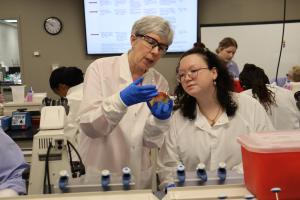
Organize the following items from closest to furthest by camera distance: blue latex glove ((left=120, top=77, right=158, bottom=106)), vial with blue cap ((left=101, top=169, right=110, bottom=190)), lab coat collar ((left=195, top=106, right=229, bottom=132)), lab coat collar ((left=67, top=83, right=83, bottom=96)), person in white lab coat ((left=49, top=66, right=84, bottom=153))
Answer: vial with blue cap ((left=101, top=169, right=110, bottom=190)), blue latex glove ((left=120, top=77, right=158, bottom=106)), lab coat collar ((left=195, top=106, right=229, bottom=132)), person in white lab coat ((left=49, top=66, right=84, bottom=153)), lab coat collar ((left=67, top=83, right=83, bottom=96))

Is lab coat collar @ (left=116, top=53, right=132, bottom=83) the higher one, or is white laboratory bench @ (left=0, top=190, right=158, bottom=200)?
lab coat collar @ (left=116, top=53, right=132, bottom=83)

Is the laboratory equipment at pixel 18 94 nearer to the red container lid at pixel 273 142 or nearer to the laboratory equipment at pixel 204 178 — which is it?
Answer: the laboratory equipment at pixel 204 178

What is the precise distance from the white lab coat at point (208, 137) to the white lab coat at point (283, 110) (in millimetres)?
1071

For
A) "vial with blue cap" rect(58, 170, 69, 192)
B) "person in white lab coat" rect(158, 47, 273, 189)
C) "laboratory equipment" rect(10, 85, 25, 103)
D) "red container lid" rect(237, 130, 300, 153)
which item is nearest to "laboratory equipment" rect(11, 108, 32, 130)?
"laboratory equipment" rect(10, 85, 25, 103)

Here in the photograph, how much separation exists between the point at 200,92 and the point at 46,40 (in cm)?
401

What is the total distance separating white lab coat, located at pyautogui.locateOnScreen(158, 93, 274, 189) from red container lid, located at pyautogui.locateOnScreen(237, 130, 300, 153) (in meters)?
0.64

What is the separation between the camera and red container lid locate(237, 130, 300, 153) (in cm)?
81

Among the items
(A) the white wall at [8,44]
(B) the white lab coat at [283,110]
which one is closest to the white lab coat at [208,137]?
(B) the white lab coat at [283,110]

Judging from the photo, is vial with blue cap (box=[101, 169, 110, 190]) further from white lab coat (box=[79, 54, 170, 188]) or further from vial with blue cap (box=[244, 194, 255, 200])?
white lab coat (box=[79, 54, 170, 188])

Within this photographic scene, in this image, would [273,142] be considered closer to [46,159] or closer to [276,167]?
[276,167]

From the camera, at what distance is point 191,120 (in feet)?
5.49

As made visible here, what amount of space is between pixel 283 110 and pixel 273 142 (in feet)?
6.61

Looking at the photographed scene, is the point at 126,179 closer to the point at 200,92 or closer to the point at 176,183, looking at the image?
the point at 176,183

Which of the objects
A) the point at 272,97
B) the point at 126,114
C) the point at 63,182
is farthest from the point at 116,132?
the point at 272,97
